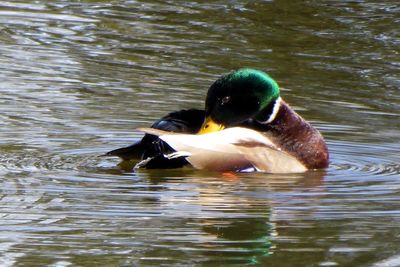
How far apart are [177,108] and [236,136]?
6.18 ft

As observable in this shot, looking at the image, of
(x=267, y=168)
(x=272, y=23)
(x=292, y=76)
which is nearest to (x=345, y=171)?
(x=267, y=168)

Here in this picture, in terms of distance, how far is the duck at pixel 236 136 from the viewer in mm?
7492

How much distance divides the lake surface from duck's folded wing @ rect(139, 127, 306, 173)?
0.11 meters

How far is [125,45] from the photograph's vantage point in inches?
475

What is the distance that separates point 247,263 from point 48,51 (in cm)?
676

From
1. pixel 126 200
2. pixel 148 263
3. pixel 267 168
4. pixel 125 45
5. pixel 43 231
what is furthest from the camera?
Result: pixel 125 45

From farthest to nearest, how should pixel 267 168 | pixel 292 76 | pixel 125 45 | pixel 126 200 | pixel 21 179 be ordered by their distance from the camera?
1. pixel 125 45
2. pixel 292 76
3. pixel 267 168
4. pixel 21 179
5. pixel 126 200

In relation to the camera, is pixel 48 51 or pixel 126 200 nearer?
A: pixel 126 200

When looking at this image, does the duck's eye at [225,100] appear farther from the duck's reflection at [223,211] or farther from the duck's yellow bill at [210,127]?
the duck's reflection at [223,211]

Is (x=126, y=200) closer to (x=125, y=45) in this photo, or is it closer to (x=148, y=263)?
(x=148, y=263)

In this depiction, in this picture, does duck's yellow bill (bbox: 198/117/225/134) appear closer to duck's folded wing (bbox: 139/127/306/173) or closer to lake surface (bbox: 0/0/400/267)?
duck's folded wing (bbox: 139/127/306/173)

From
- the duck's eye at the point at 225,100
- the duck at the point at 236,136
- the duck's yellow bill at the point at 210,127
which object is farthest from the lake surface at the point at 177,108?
the duck's eye at the point at 225,100

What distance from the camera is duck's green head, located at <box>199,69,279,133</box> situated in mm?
7785

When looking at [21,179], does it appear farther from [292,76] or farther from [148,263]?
[292,76]
